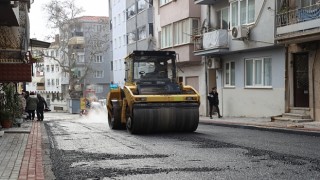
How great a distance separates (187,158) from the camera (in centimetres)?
965

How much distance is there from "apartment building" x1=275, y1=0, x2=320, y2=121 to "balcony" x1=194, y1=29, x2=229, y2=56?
4966 mm

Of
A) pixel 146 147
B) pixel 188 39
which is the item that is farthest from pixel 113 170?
pixel 188 39

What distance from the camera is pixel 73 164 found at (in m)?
9.30

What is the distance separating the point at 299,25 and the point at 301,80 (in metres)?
2.90

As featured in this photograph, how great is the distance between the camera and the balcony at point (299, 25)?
17.6 meters

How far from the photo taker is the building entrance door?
783 inches

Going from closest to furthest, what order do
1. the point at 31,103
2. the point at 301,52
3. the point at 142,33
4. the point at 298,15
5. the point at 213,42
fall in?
the point at 298,15 → the point at 301,52 → the point at 31,103 → the point at 213,42 → the point at 142,33

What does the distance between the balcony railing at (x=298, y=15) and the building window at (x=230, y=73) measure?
6104 mm

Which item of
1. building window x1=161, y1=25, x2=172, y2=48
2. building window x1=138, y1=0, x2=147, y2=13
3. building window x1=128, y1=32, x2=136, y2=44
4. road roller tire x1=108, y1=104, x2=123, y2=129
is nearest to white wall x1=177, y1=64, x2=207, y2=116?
building window x1=161, y1=25, x2=172, y2=48

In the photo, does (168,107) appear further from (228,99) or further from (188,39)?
(188,39)

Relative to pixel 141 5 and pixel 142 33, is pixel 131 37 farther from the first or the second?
pixel 142 33

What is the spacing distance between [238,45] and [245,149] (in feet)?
46.5

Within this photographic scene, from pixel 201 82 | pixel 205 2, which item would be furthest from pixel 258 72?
pixel 201 82

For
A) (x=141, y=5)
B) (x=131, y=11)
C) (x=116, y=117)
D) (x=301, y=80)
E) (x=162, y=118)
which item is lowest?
(x=116, y=117)
